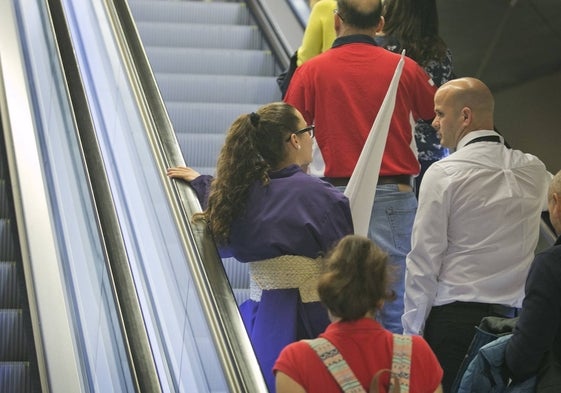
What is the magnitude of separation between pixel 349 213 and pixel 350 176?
3.13ft

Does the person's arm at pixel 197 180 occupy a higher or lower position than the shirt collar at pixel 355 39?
lower

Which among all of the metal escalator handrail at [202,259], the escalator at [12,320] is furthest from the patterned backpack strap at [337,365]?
the escalator at [12,320]

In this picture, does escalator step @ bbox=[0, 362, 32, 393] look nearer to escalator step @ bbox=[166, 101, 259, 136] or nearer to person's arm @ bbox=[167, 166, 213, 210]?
person's arm @ bbox=[167, 166, 213, 210]

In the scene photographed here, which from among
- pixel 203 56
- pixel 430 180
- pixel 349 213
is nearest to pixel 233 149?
pixel 349 213

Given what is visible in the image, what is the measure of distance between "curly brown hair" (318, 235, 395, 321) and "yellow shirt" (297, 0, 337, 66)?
2984 mm

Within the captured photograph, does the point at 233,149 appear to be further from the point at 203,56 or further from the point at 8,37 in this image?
the point at 203,56

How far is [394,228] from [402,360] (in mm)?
1804

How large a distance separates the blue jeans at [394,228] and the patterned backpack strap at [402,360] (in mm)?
1635

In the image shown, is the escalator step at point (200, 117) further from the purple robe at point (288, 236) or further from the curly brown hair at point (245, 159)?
the purple robe at point (288, 236)

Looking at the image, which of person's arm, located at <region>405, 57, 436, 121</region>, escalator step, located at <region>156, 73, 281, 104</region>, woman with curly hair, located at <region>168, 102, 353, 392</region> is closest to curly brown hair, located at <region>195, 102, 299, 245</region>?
woman with curly hair, located at <region>168, 102, 353, 392</region>

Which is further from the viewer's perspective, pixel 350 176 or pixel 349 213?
pixel 350 176

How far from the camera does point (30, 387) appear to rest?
20.3 feet

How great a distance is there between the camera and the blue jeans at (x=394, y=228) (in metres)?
5.24

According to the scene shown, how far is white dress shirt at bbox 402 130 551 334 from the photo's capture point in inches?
185
